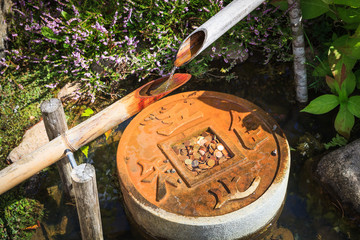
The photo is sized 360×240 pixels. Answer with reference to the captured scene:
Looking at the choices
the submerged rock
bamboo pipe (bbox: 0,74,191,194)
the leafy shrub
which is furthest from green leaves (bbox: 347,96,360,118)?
bamboo pipe (bbox: 0,74,191,194)

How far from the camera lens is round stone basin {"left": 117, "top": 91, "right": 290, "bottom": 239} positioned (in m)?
2.87

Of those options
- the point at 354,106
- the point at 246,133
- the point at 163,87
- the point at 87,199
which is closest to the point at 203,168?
the point at 246,133

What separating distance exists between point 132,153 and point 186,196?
2.22 feet

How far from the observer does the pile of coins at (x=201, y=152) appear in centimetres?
321

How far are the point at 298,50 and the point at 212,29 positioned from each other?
1471 millimetres

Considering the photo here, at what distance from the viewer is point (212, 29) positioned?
9.46ft

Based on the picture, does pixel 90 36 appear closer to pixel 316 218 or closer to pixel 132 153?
pixel 132 153

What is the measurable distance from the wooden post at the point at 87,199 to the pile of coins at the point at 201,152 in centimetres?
→ 93

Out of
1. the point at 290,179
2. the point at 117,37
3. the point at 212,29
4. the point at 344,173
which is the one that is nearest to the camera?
the point at 212,29

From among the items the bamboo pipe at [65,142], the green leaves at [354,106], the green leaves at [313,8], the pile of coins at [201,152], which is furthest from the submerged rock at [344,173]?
the bamboo pipe at [65,142]

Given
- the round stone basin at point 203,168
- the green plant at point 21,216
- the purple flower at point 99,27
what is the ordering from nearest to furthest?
the round stone basin at point 203,168, the green plant at point 21,216, the purple flower at point 99,27

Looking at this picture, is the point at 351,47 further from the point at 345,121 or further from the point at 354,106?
the point at 345,121

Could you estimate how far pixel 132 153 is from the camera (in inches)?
129

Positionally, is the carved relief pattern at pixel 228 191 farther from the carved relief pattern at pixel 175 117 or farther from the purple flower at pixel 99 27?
the purple flower at pixel 99 27
